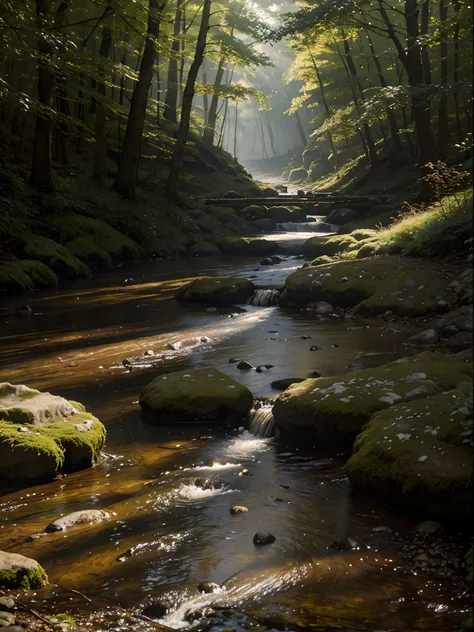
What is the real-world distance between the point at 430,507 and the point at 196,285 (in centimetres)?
1043

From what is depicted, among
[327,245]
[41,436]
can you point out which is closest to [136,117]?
[327,245]

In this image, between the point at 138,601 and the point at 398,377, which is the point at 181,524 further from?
the point at 398,377

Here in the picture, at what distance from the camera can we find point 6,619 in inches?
126

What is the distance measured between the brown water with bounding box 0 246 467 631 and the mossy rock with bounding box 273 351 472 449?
0.81ft

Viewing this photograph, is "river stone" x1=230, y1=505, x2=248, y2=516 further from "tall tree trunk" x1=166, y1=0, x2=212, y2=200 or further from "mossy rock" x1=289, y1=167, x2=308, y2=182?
"mossy rock" x1=289, y1=167, x2=308, y2=182

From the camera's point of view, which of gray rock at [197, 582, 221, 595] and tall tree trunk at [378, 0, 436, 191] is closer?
gray rock at [197, 582, 221, 595]

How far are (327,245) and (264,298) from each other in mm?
7237

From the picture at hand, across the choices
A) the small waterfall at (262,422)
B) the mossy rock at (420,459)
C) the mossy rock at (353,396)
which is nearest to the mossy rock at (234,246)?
the small waterfall at (262,422)

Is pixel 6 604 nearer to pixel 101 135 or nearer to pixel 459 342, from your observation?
pixel 459 342

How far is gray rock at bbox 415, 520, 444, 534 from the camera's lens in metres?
4.33

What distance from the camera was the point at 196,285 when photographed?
14453 mm

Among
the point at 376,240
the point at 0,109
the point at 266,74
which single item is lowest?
the point at 376,240

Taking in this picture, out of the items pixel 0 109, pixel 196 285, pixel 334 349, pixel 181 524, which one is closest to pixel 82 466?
pixel 181 524

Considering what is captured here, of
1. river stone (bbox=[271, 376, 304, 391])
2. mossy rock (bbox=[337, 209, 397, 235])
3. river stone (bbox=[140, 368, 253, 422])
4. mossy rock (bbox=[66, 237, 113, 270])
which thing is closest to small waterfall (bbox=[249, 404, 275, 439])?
river stone (bbox=[140, 368, 253, 422])
